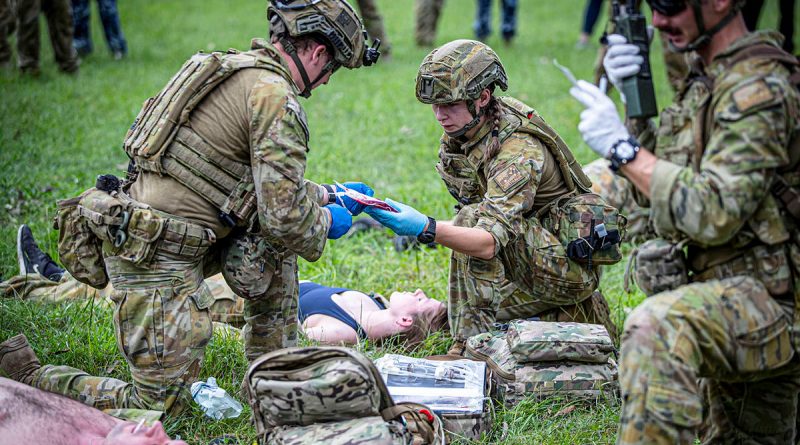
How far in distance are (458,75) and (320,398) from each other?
6.28ft

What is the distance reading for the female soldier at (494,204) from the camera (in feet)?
13.8

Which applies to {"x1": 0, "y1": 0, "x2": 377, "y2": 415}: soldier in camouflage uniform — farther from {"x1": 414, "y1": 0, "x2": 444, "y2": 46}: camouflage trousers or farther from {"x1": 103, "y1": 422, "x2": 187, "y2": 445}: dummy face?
{"x1": 414, "y1": 0, "x2": 444, "y2": 46}: camouflage trousers

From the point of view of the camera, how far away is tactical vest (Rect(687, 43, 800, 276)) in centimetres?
282

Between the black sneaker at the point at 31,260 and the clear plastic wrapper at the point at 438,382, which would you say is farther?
the black sneaker at the point at 31,260

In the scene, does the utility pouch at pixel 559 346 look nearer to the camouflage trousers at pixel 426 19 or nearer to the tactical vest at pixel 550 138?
the tactical vest at pixel 550 138

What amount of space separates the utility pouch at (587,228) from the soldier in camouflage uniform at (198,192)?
1.40 m

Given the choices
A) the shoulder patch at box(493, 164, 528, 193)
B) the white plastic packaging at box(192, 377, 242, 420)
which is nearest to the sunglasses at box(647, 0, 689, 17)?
the shoulder patch at box(493, 164, 528, 193)

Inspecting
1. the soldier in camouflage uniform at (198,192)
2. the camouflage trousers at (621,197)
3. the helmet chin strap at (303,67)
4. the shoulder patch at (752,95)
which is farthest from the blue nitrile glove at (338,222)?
the camouflage trousers at (621,197)

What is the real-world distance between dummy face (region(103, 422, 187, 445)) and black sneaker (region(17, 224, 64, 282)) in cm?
256

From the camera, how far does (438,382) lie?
3.92 meters

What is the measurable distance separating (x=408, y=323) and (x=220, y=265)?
1196 millimetres

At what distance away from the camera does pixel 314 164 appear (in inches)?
314

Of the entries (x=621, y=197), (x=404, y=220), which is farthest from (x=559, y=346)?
(x=621, y=197)

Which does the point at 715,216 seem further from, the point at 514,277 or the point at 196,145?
the point at 196,145
